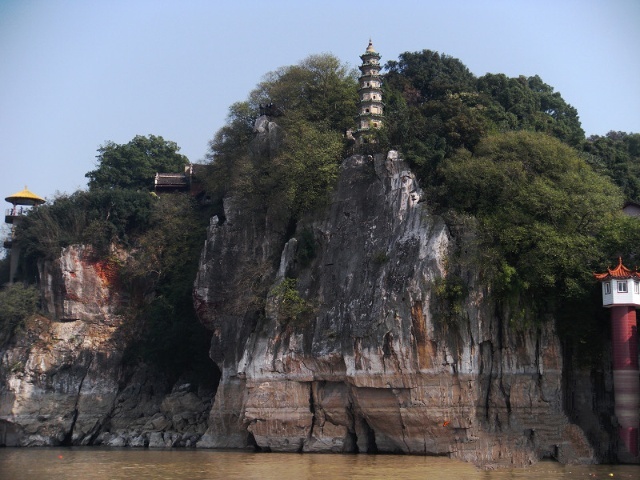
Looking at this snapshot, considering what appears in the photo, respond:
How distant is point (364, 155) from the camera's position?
33.6 metres

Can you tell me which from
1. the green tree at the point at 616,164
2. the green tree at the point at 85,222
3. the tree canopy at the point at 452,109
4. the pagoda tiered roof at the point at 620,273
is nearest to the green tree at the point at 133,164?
the green tree at the point at 85,222

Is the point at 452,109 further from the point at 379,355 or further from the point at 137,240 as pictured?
the point at 137,240

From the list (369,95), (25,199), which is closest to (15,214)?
(25,199)

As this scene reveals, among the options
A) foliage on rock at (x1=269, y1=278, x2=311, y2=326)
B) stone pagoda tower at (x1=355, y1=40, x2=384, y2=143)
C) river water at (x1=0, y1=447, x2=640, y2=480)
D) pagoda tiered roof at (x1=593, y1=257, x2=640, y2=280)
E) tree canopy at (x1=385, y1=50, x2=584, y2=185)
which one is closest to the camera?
river water at (x1=0, y1=447, x2=640, y2=480)

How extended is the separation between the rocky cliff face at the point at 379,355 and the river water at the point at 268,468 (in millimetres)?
1055

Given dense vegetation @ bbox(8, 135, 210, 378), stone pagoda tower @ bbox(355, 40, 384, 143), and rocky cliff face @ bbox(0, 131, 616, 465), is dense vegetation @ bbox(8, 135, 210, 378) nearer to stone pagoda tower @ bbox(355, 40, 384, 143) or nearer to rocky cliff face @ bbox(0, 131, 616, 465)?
rocky cliff face @ bbox(0, 131, 616, 465)

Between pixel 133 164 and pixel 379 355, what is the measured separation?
959 inches

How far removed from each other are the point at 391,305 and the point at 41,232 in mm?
18849

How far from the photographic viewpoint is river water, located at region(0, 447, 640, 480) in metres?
24.1

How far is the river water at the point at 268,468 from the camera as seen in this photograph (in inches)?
949

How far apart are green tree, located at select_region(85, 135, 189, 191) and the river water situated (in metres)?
20.0

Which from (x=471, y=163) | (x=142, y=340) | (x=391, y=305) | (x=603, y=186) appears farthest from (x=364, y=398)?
(x=142, y=340)

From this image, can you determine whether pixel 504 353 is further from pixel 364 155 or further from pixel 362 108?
pixel 362 108

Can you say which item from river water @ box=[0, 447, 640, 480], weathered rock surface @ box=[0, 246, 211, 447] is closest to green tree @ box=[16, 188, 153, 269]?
weathered rock surface @ box=[0, 246, 211, 447]
